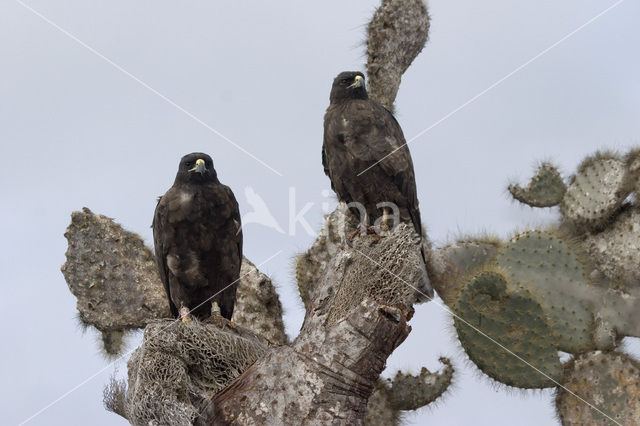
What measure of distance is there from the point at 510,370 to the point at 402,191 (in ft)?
7.38

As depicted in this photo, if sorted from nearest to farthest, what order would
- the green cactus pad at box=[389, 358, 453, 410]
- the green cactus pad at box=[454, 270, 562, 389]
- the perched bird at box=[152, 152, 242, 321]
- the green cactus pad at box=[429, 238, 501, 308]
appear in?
the perched bird at box=[152, 152, 242, 321]
the green cactus pad at box=[454, 270, 562, 389]
the green cactus pad at box=[389, 358, 453, 410]
the green cactus pad at box=[429, 238, 501, 308]

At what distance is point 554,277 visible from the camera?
9.52 m

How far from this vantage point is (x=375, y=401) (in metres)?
9.40

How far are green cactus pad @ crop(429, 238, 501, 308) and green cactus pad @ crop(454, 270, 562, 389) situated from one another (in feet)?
2.58

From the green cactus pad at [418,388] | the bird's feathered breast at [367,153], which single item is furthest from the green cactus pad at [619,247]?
the bird's feathered breast at [367,153]

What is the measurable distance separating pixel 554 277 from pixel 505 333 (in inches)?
44.2

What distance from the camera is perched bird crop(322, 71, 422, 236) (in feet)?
26.5

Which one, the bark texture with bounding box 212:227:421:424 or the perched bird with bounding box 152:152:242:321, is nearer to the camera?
the bark texture with bounding box 212:227:421:424


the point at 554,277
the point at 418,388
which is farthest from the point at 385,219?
the point at 554,277

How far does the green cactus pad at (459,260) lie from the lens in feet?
32.1

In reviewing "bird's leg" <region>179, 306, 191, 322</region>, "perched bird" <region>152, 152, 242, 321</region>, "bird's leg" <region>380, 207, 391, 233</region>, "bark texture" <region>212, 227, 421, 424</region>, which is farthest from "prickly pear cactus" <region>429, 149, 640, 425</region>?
"bark texture" <region>212, 227, 421, 424</region>

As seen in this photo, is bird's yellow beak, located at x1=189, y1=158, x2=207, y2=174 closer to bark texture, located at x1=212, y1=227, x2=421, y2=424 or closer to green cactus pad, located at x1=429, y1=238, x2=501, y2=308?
bark texture, located at x1=212, y1=227, x2=421, y2=424

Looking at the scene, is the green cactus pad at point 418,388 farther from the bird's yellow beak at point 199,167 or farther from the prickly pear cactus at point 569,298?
the bird's yellow beak at point 199,167

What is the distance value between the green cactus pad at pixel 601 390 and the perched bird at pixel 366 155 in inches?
100
